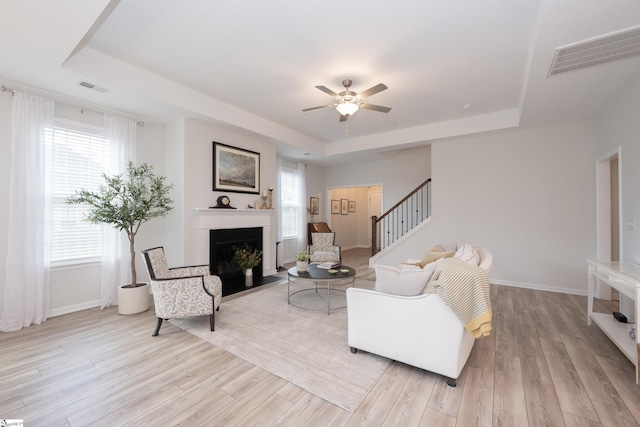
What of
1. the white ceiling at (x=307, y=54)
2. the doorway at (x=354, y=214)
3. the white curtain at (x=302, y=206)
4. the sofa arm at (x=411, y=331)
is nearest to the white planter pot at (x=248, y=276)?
the white curtain at (x=302, y=206)

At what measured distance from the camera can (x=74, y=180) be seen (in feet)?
12.3

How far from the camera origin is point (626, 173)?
3264mm

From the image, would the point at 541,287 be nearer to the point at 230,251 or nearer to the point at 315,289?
the point at 315,289

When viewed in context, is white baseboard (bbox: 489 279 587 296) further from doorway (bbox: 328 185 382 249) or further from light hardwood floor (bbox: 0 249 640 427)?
doorway (bbox: 328 185 382 249)

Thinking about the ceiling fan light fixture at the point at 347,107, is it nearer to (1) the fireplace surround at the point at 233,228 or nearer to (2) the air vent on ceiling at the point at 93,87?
(1) the fireplace surround at the point at 233,228

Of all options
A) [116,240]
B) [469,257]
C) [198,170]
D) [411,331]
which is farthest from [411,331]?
[116,240]

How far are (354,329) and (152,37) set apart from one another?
3575 mm

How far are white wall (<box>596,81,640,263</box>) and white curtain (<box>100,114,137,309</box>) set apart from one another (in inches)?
262

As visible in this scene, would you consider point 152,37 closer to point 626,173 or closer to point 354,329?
point 354,329

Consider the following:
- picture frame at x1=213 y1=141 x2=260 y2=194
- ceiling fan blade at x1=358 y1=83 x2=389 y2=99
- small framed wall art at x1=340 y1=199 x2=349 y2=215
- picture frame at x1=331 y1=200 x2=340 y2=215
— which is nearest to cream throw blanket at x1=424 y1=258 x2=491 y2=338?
ceiling fan blade at x1=358 y1=83 x2=389 y2=99

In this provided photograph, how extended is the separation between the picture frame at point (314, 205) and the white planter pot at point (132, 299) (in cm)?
510

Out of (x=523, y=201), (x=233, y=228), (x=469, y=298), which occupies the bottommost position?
(x=469, y=298)

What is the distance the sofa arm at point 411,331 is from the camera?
2.10 meters

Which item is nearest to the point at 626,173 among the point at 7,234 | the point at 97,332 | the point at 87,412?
the point at 87,412
